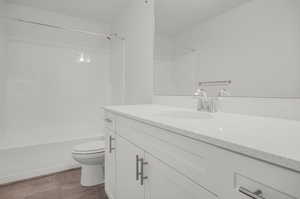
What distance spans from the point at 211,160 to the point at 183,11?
1.41m

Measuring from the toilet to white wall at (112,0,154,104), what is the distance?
27.5 inches

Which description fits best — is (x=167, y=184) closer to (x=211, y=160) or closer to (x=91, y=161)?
(x=211, y=160)

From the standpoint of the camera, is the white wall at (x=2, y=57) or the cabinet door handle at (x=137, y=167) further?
the white wall at (x=2, y=57)

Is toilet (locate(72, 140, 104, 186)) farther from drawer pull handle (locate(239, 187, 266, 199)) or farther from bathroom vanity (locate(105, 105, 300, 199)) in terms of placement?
drawer pull handle (locate(239, 187, 266, 199))

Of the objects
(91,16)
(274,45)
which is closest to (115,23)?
(91,16)

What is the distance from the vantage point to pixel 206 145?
0.47 m

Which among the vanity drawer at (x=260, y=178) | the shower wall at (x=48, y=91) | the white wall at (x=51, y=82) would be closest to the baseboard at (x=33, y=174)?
the shower wall at (x=48, y=91)

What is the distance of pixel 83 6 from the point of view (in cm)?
212

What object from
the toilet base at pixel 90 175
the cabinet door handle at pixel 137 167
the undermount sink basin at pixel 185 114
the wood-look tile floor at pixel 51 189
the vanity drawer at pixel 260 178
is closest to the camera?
the vanity drawer at pixel 260 178

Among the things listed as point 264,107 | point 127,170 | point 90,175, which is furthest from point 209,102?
point 90,175

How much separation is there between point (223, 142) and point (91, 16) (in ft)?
8.50

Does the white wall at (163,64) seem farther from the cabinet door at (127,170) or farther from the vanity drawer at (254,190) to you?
the vanity drawer at (254,190)

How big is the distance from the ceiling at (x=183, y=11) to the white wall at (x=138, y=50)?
5.0 inches

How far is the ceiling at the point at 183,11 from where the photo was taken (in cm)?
114
